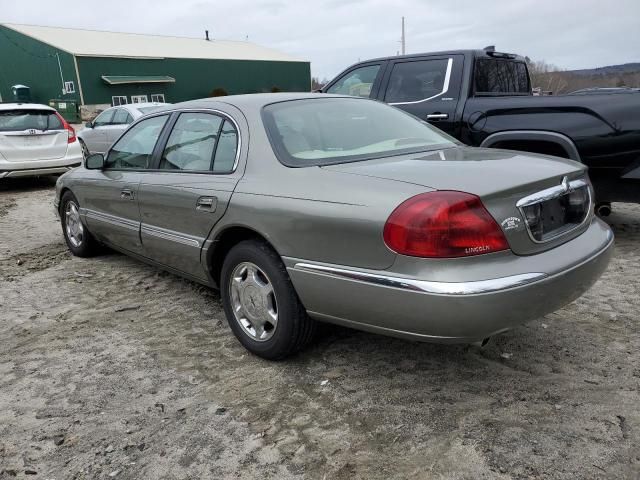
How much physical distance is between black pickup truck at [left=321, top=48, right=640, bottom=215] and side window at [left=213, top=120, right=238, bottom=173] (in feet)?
9.44

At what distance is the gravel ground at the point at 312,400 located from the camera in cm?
231

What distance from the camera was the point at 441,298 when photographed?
229 centimetres

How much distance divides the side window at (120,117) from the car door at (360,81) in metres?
6.52

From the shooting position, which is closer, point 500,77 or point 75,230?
point 75,230

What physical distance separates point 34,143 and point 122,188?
6372mm

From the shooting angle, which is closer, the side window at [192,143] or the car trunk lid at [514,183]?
the car trunk lid at [514,183]

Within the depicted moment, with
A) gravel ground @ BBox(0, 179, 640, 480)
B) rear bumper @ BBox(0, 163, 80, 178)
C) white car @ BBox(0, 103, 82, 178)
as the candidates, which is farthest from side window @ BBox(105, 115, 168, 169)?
white car @ BBox(0, 103, 82, 178)

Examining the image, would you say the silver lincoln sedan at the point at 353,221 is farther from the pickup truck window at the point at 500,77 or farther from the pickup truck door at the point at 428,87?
the pickup truck window at the point at 500,77

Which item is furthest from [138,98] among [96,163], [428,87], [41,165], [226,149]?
[226,149]

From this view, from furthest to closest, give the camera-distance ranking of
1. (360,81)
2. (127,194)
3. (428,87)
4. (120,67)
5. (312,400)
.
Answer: (120,67) → (360,81) → (428,87) → (127,194) → (312,400)

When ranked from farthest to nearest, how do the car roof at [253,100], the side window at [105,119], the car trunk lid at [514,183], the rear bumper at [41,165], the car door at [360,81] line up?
the side window at [105,119] < the rear bumper at [41,165] < the car door at [360,81] < the car roof at [253,100] < the car trunk lid at [514,183]

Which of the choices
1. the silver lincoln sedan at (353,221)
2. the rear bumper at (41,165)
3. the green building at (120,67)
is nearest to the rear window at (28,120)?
the rear bumper at (41,165)

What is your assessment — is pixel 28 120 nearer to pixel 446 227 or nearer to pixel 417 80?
pixel 417 80

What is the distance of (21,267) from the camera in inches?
205
